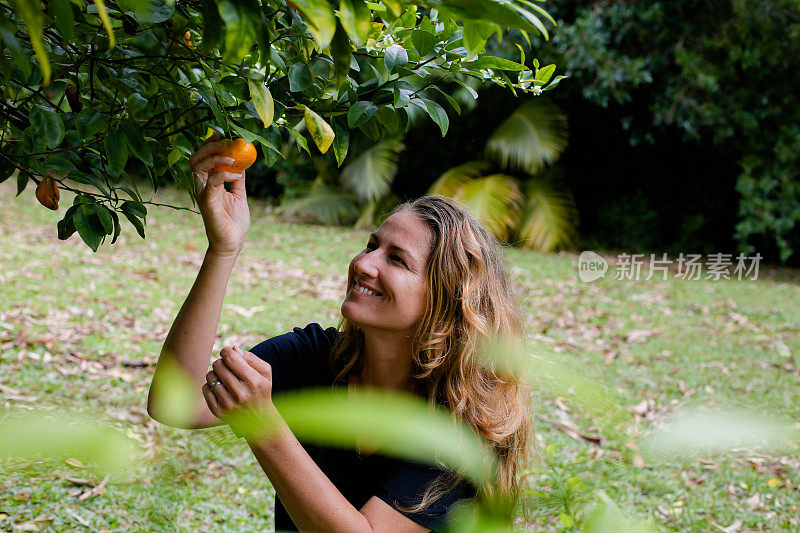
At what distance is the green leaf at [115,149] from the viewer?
3.42ft

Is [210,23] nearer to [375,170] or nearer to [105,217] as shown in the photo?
[105,217]

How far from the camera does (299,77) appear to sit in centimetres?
110

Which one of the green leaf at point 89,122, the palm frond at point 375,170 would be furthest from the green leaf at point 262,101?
the palm frond at point 375,170

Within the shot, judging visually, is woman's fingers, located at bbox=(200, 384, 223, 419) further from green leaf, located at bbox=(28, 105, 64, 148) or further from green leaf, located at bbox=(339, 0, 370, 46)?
green leaf, located at bbox=(339, 0, 370, 46)

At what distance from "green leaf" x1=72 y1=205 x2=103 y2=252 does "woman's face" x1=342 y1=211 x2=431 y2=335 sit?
1.45ft

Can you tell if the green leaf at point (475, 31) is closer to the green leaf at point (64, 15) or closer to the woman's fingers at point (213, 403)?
the green leaf at point (64, 15)

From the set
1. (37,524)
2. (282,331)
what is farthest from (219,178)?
(282,331)

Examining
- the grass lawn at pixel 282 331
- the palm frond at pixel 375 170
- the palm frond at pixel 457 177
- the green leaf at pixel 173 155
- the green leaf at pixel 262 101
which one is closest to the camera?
→ the green leaf at pixel 262 101

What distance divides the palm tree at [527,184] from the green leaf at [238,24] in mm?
6978

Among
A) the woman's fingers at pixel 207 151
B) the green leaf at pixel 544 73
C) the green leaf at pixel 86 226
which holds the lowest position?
the green leaf at pixel 86 226

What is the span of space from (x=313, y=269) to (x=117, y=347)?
2.56 metres

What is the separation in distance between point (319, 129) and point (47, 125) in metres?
0.38

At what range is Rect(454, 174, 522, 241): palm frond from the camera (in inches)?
299

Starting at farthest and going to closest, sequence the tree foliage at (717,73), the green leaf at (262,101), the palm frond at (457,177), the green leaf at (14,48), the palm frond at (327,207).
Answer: the palm frond at (327,207) < the palm frond at (457,177) < the tree foliage at (717,73) < the green leaf at (262,101) < the green leaf at (14,48)
